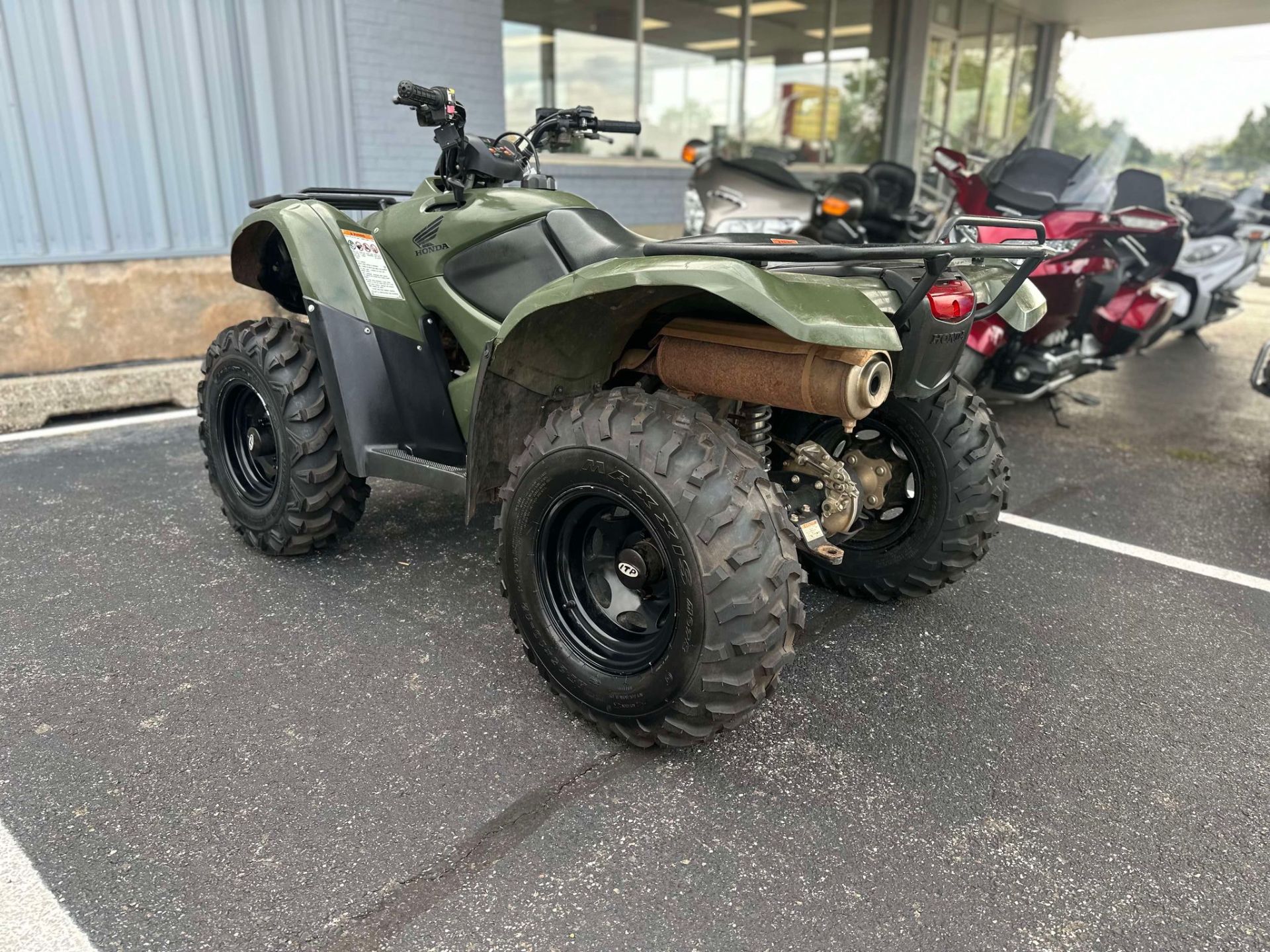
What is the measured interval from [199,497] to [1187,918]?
4.13 meters

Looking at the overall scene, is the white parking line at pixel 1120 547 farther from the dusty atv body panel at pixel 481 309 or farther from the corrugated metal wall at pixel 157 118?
the dusty atv body panel at pixel 481 309

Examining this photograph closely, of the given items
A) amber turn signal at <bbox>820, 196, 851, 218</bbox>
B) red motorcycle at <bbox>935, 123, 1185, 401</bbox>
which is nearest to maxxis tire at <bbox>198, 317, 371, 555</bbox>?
red motorcycle at <bbox>935, 123, 1185, 401</bbox>

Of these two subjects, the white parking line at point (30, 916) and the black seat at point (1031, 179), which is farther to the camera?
the black seat at point (1031, 179)

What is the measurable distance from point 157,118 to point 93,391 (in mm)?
1857

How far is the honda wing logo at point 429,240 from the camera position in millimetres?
3146

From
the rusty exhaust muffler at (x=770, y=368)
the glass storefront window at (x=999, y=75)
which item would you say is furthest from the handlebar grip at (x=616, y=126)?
the glass storefront window at (x=999, y=75)

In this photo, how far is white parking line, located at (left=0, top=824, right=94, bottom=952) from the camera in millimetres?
1742

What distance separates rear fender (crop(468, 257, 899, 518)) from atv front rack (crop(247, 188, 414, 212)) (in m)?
1.51

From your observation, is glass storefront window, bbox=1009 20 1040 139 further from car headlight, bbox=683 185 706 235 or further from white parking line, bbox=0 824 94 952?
white parking line, bbox=0 824 94 952

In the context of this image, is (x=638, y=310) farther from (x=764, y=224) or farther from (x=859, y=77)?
(x=859, y=77)

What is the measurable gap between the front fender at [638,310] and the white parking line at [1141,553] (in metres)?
2.53

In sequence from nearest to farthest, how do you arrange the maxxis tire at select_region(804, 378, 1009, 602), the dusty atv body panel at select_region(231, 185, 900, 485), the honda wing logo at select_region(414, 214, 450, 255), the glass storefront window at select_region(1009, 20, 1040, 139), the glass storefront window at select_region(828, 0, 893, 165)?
the dusty atv body panel at select_region(231, 185, 900, 485)
the maxxis tire at select_region(804, 378, 1009, 602)
the honda wing logo at select_region(414, 214, 450, 255)
the glass storefront window at select_region(828, 0, 893, 165)
the glass storefront window at select_region(1009, 20, 1040, 139)

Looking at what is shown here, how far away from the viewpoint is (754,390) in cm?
226

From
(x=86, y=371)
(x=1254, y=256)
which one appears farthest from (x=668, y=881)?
(x=1254, y=256)
